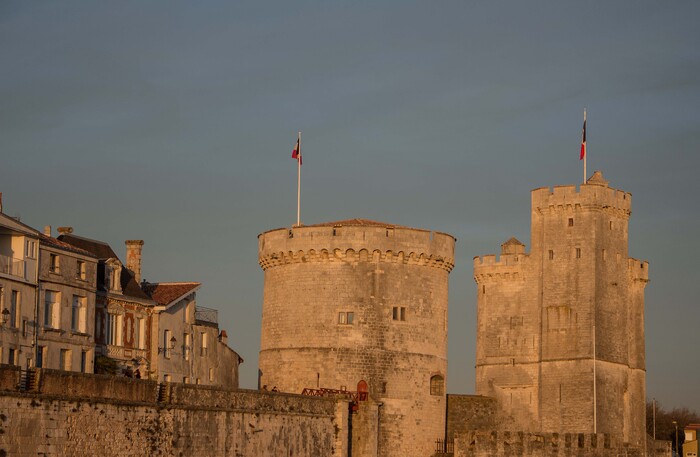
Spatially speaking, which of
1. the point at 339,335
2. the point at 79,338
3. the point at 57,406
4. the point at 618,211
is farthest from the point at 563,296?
the point at 57,406

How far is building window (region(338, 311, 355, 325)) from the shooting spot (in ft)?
199

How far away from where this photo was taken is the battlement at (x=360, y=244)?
6119cm

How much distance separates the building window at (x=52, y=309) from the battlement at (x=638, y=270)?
126ft

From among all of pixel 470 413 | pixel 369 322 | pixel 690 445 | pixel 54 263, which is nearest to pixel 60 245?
pixel 54 263

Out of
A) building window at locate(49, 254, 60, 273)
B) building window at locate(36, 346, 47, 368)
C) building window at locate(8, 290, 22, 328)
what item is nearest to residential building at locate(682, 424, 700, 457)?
building window at locate(49, 254, 60, 273)

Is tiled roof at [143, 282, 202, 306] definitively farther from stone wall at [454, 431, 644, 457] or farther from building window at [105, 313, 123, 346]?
stone wall at [454, 431, 644, 457]

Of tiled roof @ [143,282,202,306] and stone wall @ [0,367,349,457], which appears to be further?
tiled roof @ [143,282,202,306]

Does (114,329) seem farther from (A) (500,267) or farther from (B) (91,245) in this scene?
(A) (500,267)

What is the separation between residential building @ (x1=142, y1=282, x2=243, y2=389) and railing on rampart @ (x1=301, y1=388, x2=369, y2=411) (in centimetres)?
643

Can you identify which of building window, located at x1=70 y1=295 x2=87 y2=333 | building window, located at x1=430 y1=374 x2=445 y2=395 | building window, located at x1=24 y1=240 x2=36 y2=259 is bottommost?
building window, located at x1=430 y1=374 x2=445 y2=395

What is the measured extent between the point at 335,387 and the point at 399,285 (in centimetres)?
505

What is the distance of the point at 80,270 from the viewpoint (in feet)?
184

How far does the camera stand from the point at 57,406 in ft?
140

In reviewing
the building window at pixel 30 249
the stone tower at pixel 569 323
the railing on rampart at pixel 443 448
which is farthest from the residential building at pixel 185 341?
the stone tower at pixel 569 323
